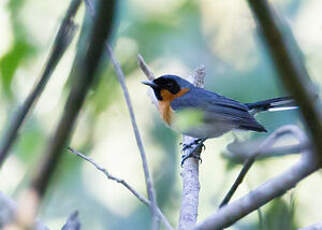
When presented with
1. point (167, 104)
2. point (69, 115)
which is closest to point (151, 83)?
point (167, 104)

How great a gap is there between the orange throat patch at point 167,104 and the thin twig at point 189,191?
0.22 m


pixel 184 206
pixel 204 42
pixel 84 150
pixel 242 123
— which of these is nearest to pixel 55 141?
pixel 184 206

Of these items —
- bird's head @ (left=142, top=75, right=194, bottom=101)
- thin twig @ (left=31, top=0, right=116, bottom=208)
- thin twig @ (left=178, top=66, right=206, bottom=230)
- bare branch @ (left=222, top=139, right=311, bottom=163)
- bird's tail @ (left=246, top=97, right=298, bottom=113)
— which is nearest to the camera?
thin twig @ (left=31, top=0, right=116, bottom=208)

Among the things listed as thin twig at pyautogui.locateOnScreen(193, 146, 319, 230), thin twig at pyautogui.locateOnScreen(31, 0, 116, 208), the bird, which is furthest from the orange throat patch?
thin twig at pyautogui.locateOnScreen(31, 0, 116, 208)

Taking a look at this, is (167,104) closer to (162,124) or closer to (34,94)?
(162,124)

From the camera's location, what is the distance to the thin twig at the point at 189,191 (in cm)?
248

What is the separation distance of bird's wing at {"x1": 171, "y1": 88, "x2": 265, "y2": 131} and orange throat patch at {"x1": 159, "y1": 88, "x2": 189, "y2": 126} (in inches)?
2.2

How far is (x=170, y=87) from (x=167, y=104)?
188mm

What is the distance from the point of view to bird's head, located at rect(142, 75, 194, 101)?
4284 millimetres

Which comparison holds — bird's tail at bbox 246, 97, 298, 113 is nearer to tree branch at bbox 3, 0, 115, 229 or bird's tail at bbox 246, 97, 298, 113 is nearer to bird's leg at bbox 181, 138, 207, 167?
bird's leg at bbox 181, 138, 207, 167

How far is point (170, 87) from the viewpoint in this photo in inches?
172

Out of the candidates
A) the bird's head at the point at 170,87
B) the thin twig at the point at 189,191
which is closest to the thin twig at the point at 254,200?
the thin twig at the point at 189,191

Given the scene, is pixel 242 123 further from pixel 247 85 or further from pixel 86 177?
pixel 86 177

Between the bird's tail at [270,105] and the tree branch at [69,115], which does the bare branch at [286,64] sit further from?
the bird's tail at [270,105]
